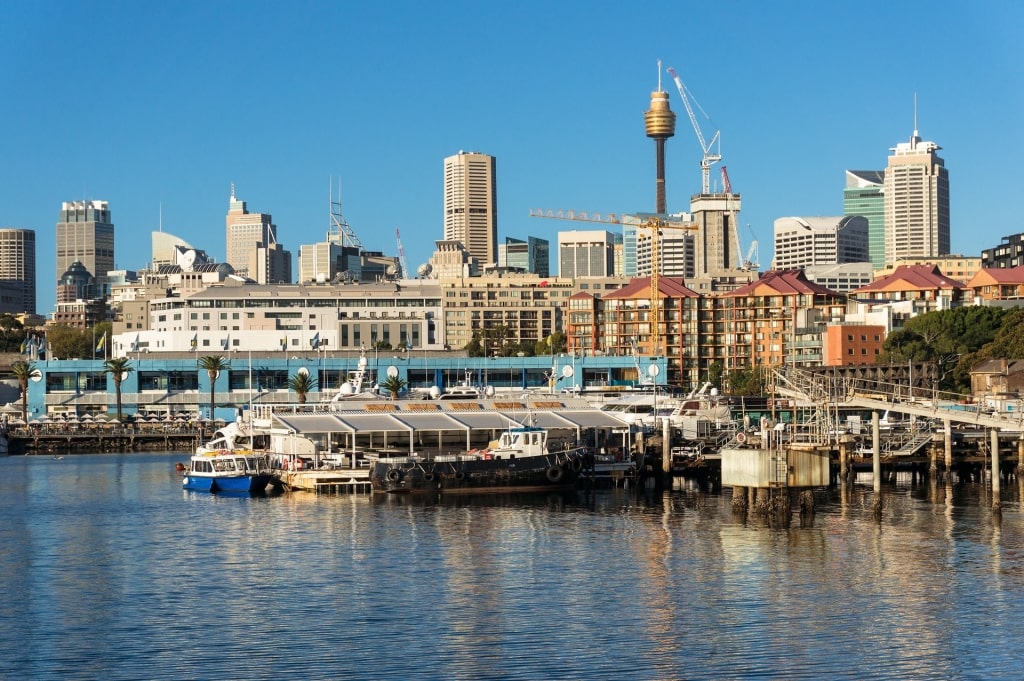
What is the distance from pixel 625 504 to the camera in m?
91.8

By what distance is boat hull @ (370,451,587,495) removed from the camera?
9588cm

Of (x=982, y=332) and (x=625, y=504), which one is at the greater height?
(x=982, y=332)

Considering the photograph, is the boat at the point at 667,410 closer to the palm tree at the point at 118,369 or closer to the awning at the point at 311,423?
the awning at the point at 311,423

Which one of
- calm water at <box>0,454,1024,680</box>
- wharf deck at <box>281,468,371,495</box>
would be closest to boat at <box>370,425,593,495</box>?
wharf deck at <box>281,468,371,495</box>

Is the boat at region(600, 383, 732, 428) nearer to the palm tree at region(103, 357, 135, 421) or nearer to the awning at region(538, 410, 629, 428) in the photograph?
the awning at region(538, 410, 629, 428)

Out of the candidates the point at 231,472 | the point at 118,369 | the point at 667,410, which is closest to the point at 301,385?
the point at 118,369

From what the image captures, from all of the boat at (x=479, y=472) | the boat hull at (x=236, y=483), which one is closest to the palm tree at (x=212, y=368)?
the boat hull at (x=236, y=483)

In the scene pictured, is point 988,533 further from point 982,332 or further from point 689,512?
point 982,332

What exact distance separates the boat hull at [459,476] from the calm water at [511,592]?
444 cm

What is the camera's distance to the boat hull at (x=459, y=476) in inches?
3775

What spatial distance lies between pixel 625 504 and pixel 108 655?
46.3 metres

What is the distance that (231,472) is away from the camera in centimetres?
10144

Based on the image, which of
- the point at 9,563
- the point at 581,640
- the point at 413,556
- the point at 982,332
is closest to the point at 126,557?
the point at 9,563

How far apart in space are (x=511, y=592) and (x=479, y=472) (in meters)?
36.5
